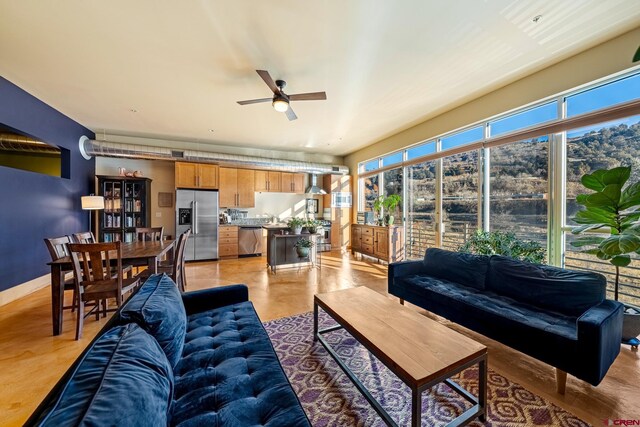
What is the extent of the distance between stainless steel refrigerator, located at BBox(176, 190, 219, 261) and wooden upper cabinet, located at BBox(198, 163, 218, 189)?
9.1 inches

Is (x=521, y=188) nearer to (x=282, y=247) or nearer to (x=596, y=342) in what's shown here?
(x=596, y=342)

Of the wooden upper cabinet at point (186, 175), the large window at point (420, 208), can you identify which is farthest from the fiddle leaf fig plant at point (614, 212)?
the wooden upper cabinet at point (186, 175)

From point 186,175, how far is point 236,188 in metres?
1.21

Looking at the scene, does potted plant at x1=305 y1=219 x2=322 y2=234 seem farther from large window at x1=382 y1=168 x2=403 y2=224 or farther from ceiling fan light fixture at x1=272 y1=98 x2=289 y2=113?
ceiling fan light fixture at x1=272 y1=98 x2=289 y2=113

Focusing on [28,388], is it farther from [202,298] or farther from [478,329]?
[478,329]

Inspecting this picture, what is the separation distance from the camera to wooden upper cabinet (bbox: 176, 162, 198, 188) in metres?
5.79

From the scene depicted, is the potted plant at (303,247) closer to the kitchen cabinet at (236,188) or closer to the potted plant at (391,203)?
the potted plant at (391,203)

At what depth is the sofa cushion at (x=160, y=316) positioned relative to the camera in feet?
4.16

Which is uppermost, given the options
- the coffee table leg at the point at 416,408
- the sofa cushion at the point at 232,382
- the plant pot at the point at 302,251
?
the plant pot at the point at 302,251

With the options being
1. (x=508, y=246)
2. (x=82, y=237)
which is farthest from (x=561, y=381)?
(x=82, y=237)

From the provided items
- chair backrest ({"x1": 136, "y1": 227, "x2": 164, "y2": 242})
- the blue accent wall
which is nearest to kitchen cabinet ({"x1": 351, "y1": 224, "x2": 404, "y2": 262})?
chair backrest ({"x1": 136, "y1": 227, "x2": 164, "y2": 242})

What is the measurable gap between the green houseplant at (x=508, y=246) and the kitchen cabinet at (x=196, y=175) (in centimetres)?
574

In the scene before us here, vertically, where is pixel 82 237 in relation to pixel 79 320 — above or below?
above

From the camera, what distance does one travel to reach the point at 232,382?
120cm
